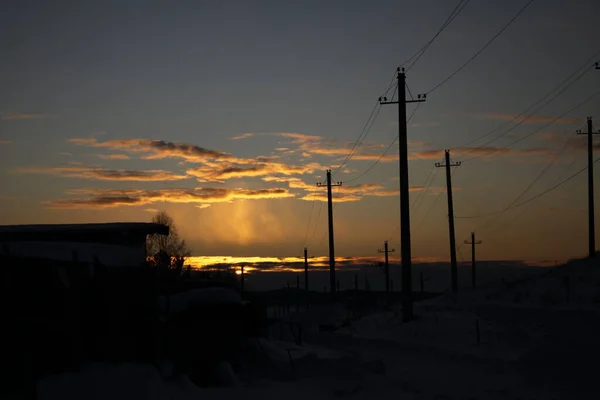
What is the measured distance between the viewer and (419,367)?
19703 millimetres

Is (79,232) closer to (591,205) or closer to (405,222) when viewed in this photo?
(405,222)

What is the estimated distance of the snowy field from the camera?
40.6 ft

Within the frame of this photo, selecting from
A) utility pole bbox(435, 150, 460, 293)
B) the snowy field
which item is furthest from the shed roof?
utility pole bbox(435, 150, 460, 293)

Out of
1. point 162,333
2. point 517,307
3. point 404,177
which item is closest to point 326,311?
point 517,307

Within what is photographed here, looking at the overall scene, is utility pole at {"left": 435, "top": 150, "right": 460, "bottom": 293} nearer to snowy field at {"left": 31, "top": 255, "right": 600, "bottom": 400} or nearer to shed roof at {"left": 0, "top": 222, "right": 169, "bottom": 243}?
snowy field at {"left": 31, "top": 255, "right": 600, "bottom": 400}

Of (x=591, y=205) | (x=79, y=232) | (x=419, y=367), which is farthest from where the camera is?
(x=591, y=205)

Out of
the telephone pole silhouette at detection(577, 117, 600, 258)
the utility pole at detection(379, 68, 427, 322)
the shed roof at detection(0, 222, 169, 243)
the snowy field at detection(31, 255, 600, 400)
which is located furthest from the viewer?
the telephone pole silhouette at detection(577, 117, 600, 258)

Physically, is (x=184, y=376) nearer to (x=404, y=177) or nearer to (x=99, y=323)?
(x=99, y=323)

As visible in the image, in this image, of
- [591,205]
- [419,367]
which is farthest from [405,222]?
[591,205]

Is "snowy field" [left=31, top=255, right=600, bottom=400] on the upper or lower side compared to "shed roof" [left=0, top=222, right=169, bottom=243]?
lower

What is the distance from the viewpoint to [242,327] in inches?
652

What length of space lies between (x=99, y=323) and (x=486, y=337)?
623 inches

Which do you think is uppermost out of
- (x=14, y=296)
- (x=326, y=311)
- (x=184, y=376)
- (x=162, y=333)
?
(x=14, y=296)

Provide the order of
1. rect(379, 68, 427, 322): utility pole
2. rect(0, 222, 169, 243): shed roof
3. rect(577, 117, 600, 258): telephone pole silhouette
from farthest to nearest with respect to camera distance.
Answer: rect(577, 117, 600, 258): telephone pole silhouette → rect(379, 68, 427, 322): utility pole → rect(0, 222, 169, 243): shed roof
